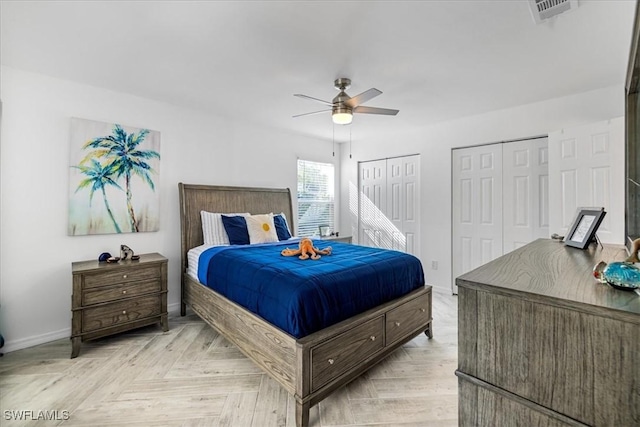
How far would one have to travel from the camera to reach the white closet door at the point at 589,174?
266 cm

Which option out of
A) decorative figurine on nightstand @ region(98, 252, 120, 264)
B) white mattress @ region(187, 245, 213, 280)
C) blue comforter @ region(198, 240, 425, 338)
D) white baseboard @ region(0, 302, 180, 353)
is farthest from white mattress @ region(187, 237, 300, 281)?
white baseboard @ region(0, 302, 180, 353)

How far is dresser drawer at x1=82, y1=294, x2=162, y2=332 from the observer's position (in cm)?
248

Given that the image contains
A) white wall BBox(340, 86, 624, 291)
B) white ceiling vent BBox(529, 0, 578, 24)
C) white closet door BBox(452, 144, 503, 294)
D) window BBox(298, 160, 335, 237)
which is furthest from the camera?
window BBox(298, 160, 335, 237)

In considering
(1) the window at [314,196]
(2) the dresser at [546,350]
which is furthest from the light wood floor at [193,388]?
(1) the window at [314,196]

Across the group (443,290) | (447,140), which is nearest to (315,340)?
(443,290)

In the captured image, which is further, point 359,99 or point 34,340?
point 34,340

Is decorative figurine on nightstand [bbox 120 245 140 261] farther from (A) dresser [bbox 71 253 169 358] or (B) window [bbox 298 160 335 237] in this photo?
(B) window [bbox 298 160 335 237]

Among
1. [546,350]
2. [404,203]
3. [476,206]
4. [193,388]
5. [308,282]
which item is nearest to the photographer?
[546,350]

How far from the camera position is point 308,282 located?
1899mm

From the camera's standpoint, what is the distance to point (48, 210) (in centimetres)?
270

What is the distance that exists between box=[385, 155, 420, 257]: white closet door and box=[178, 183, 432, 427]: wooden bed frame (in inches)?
74.2

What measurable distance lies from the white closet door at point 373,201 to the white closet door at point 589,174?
7.61 feet

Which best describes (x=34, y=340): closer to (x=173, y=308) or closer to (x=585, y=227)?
(x=173, y=308)

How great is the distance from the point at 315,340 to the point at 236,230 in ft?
6.52
